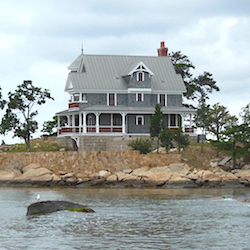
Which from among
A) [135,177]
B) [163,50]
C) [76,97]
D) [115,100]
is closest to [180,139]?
[135,177]

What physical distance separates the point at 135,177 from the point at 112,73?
15.5 m

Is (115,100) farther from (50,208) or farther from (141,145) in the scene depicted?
(50,208)

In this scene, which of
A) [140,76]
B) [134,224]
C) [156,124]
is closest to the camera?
[134,224]

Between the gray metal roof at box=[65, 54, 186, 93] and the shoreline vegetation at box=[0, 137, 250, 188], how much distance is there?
8253 mm

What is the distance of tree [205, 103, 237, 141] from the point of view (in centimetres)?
7097

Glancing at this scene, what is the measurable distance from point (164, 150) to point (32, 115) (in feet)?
41.9

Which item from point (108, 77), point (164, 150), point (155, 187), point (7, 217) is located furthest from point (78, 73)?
point (7, 217)

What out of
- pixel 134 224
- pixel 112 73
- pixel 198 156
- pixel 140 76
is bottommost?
pixel 134 224

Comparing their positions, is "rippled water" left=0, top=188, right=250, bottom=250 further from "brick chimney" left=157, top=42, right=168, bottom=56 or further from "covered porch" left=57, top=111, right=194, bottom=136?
"brick chimney" left=157, top=42, right=168, bottom=56

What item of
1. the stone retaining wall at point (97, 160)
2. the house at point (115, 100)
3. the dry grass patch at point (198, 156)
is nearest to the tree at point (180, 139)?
the dry grass patch at point (198, 156)

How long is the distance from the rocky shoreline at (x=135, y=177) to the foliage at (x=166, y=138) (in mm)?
2599

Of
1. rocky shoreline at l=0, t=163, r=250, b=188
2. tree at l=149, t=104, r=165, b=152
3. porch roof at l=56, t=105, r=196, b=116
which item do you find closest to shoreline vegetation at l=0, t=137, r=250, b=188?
rocky shoreline at l=0, t=163, r=250, b=188

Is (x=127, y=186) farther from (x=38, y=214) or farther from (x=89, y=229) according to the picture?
(x=89, y=229)

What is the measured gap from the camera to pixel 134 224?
1391 inches
